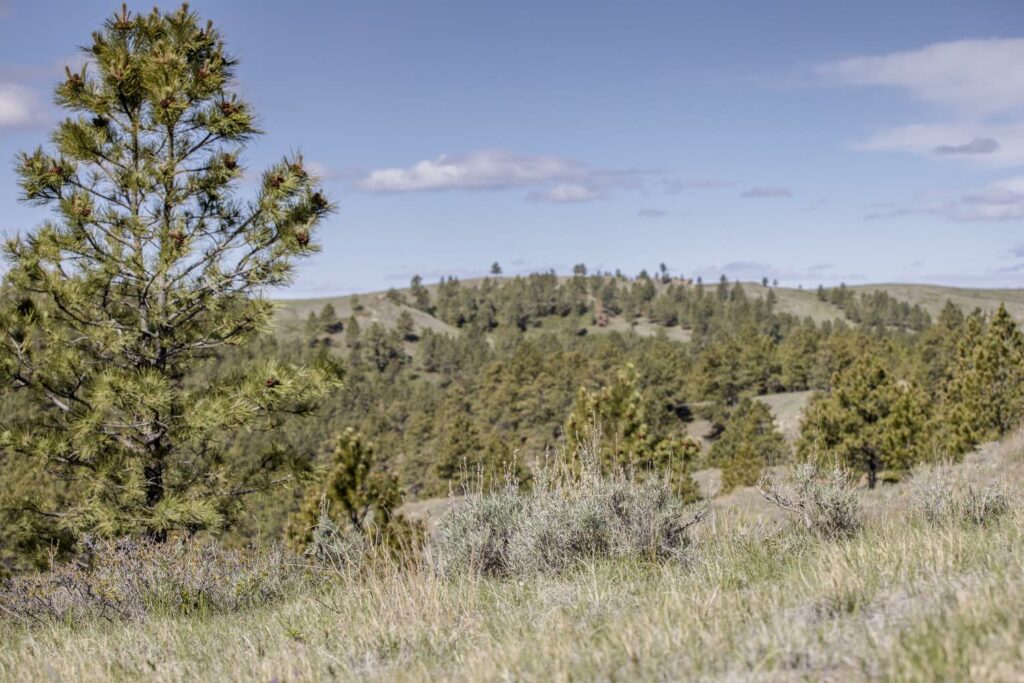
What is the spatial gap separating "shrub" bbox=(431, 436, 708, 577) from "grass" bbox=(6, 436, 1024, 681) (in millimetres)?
281

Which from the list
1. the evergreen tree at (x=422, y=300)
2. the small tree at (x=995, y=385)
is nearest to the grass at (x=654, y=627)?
the small tree at (x=995, y=385)

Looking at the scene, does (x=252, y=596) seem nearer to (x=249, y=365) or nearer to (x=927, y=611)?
(x=249, y=365)

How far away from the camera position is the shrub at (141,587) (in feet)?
21.1

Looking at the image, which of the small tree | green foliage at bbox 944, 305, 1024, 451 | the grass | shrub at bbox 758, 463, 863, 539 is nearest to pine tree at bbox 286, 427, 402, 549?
the grass

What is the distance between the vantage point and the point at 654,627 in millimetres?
3455

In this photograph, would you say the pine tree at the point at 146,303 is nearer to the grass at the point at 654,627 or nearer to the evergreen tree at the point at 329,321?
the grass at the point at 654,627

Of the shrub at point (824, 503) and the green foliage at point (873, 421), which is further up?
the shrub at point (824, 503)

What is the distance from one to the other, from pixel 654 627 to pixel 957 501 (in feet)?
12.6

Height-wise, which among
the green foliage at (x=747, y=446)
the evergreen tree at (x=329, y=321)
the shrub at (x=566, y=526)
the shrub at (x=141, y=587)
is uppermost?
the evergreen tree at (x=329, y=321)

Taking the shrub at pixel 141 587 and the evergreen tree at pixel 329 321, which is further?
the evergreen tree at pixel 329 321

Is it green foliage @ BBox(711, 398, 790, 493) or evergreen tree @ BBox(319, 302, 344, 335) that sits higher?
evergreen tree @ BBox(319, 302, 344, 335)

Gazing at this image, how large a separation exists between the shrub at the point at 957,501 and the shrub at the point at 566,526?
1.77 m

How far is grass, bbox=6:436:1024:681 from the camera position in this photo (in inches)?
116

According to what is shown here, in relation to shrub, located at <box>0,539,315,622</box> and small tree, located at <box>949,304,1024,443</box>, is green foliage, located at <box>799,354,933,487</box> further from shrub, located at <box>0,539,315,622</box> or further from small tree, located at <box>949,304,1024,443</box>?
shrub, located at <box>0,539,315,622</box>
